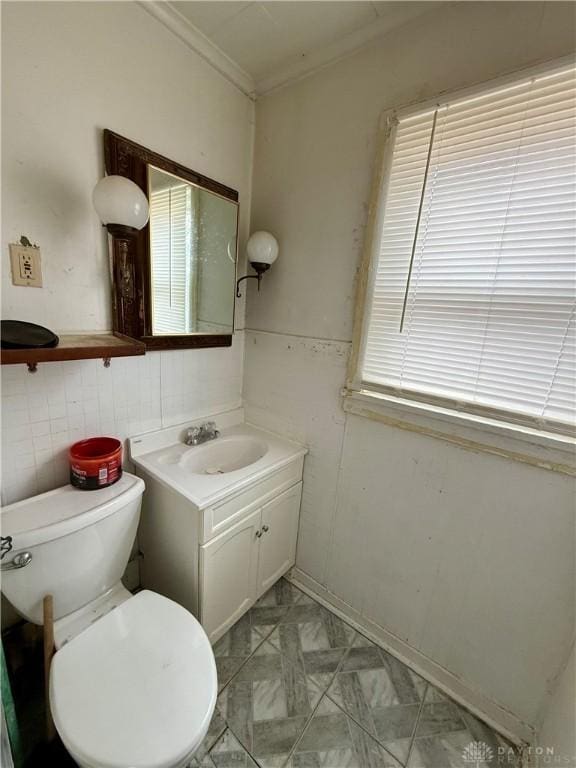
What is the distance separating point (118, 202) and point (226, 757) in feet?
5.73

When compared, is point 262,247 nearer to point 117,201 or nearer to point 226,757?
point 117,201

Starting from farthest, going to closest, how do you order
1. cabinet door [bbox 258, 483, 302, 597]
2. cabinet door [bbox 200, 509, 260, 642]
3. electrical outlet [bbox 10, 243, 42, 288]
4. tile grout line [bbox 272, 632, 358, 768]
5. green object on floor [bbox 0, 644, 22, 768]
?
cabinet door [bbox 258, 483, 302, 597] → cabinet door [bbox 200, 509, 260, 642] → tile grout line [bbox 272, 632, 358, 768] → electrical outlet [bbox 10, 243, 42, 288] → green object on floor [bbox 0, 644, 22, 768]

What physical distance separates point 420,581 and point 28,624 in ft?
4.71

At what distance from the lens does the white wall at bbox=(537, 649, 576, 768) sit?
798mm

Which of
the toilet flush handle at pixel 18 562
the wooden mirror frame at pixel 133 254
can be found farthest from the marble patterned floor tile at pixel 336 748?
the wooden mirror frame at pixel 133 254

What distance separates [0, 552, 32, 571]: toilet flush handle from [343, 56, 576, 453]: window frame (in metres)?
1.13

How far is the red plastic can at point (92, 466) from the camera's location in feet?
3.26

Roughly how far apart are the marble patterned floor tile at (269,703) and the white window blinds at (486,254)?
3.93 feet

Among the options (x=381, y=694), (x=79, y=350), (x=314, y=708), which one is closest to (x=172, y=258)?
(x=79, y=350)

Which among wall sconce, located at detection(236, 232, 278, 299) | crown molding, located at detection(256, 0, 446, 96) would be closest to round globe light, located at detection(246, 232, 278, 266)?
wall sconce, located at detection(236, 232, 278, 299)

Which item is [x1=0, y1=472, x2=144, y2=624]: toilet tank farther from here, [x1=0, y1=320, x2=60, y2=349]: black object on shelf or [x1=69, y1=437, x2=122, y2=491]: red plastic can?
[x1=0, y1=320, x2=60, y2=349]: black object on shelf

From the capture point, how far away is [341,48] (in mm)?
1139

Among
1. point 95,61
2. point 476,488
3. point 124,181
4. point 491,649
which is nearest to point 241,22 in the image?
point 95,61

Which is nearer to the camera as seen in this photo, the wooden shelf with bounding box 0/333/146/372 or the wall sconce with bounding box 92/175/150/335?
the wooden shelf with bounding box 0/333/146/372
